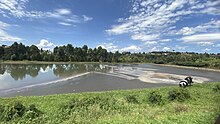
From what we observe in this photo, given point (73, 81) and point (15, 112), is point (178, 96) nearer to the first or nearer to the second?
point (15, 112)

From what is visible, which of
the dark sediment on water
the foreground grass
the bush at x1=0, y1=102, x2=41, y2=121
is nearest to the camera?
the foreground grass

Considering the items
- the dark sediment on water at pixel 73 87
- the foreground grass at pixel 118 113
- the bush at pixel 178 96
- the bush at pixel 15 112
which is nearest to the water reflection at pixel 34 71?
the dark sediment on water at pixel 73 87

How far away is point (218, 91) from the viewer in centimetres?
1414

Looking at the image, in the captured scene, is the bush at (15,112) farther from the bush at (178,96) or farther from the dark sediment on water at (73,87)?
the dark sediment on water at (73,87)

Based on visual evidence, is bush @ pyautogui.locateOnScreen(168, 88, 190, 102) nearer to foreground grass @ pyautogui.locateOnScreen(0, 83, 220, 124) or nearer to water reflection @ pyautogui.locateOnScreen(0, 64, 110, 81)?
foreground grass @ pyautogui.locateOnScreen(0, 83, 220, 124)

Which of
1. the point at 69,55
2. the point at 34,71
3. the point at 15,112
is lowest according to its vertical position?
the point at 34,71

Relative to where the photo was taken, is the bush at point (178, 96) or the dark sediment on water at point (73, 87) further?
the dark sediment on water at point (73, 87)

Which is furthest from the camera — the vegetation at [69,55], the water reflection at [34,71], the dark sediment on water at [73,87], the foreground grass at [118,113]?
the vegetation at [69,55]

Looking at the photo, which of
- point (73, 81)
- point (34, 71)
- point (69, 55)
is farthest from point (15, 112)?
point (69, 55)

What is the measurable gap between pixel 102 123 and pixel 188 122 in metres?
2.74

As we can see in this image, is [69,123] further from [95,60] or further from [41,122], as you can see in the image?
[95,60]

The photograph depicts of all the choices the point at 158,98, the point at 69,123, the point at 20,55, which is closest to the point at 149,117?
the point at 69,123

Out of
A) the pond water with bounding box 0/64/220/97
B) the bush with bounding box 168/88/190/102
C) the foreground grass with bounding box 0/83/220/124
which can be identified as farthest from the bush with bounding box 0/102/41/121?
the pond water with bounding box 0/64/220/97

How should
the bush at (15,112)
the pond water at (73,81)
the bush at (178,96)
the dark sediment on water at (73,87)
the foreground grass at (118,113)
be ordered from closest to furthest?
the foreground grass at (118,113) → the bush at (15,112) → the bush at (178,96) → the dark sediment on water at (73,87) → the pond water at (73,81)
